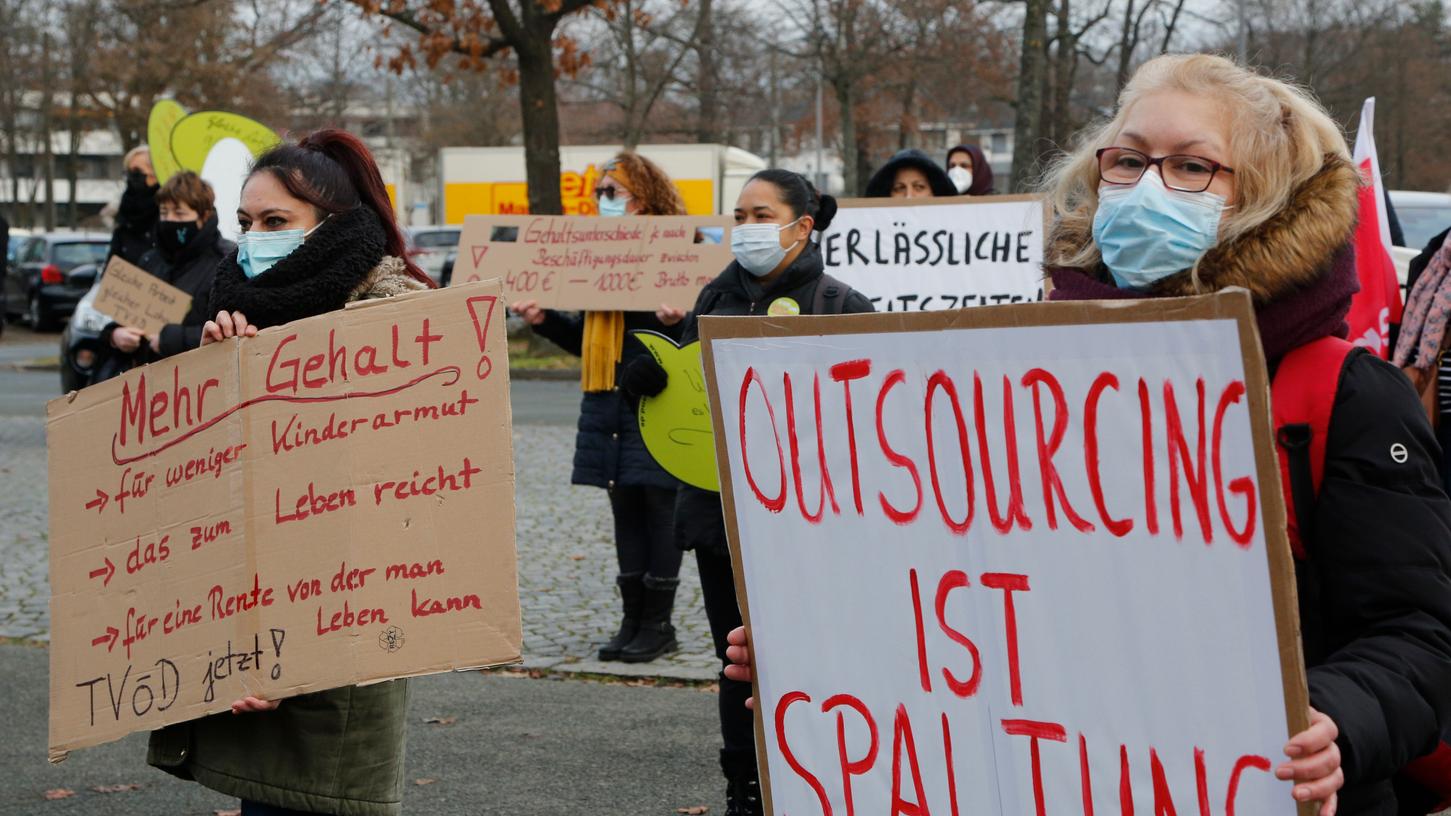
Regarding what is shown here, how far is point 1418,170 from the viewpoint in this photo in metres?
49.6

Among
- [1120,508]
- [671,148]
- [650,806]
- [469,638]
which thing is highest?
[671,148]

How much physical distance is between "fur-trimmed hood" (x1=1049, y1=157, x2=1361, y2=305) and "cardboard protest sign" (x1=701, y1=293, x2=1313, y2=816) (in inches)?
12.3

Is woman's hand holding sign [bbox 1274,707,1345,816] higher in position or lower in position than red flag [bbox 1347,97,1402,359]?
lower

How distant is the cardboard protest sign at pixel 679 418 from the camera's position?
4941mm

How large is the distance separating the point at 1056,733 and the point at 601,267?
4.99 meters

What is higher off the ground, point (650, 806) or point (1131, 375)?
point (1131, 375)

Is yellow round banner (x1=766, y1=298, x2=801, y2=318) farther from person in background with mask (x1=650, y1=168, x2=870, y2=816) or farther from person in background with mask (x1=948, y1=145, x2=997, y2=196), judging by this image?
person in background with mask (x1=948, y1=145, x2=997, y2=196)

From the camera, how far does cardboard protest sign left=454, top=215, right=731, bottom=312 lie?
21.9 feet

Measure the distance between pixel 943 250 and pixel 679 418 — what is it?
8.83 feet

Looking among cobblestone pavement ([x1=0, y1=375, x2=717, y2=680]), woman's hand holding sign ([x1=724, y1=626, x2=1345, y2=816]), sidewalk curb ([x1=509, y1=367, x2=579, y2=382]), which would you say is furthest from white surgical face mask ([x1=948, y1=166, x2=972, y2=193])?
sidewalk curb ([x1=509, y1=367, x2=579, y2=382])

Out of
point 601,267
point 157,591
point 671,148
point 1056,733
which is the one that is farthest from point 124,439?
point 671,148

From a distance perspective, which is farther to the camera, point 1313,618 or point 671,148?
point 671,148

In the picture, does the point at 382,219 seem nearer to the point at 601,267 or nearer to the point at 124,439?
the point at 124,439

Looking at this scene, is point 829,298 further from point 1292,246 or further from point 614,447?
point 1292,246
